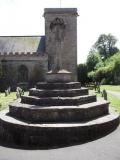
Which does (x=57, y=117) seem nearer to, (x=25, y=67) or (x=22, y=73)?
(x=25, y=67)

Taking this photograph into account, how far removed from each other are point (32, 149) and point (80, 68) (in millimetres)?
48044

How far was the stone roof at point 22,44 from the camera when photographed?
40.0 m

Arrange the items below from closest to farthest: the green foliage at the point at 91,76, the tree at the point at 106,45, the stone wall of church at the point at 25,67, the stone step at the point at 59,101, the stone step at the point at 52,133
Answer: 1. the stone step at the point at 52,133
2. the stone step at the point at 59,101
3. the stone wall of church at the point at 25,67
4. the green foliage at the point at 91,76
5. the tree at the point at 106,45

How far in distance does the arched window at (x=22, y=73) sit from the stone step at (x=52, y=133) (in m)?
27.0

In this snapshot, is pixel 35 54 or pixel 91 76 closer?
pixel 35 54

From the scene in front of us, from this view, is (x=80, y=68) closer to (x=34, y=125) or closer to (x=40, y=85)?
(x=40, y=85)

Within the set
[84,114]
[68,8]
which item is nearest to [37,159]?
[84,114]

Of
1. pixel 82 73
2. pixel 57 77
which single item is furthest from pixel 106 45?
pixel 57 77

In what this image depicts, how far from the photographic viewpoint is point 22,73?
39.2 metres

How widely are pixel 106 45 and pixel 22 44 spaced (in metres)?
46.3

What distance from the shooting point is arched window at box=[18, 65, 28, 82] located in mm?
39000

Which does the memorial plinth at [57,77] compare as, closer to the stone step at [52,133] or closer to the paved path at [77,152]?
the stone step at [52,133]

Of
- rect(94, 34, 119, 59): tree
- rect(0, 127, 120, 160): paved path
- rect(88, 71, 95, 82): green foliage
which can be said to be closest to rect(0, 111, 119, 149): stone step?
rect(0, 127, 120, 160): paved path

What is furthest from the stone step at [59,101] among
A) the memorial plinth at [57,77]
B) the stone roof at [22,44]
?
the stone roof at [22,44]
